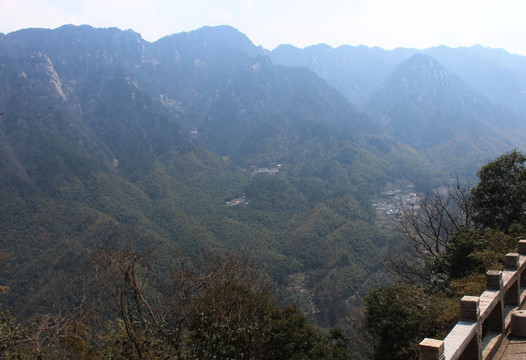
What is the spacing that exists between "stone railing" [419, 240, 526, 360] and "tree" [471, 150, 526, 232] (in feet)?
49.2

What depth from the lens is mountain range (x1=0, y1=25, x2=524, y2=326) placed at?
80312mm

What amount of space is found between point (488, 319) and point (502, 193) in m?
18.0

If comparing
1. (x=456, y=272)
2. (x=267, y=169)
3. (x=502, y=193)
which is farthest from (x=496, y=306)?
(x=267, y=169)

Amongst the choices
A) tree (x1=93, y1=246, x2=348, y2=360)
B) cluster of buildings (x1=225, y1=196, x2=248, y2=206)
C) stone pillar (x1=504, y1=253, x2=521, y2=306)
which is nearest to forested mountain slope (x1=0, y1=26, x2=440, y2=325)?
cluster of buildings (x1=225, y1=196, x2=248, y2=206)

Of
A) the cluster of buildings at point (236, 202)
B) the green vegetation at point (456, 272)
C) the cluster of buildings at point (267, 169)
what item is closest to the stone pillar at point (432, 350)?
the green vegetation at point (456, 272)

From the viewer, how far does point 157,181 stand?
12962cm

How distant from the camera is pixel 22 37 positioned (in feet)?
629

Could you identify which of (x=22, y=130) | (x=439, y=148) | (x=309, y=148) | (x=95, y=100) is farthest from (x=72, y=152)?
(x=439, y=148)

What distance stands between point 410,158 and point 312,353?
522 feet

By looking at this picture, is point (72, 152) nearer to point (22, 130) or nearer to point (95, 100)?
point (22, 130)

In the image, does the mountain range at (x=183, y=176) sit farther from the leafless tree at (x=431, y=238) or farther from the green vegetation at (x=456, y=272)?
the leafless tree at (x=431, y=238)

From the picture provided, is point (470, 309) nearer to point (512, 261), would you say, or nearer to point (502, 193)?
point (512, 261)

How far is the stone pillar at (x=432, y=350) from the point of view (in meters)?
5.25

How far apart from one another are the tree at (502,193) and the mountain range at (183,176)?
31.9 metres
